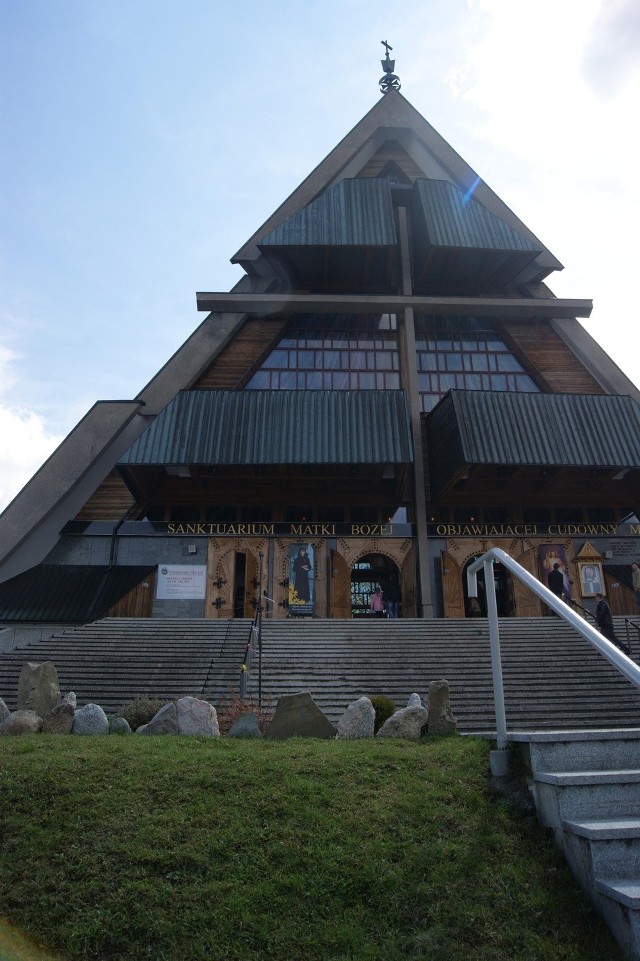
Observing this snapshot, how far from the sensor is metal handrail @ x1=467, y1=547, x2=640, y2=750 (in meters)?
3.64

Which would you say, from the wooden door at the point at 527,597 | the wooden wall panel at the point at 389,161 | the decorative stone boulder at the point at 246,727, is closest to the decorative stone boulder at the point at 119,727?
the decorative stone boulder at the point at 246,727

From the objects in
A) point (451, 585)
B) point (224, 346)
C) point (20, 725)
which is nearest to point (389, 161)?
point (224, 346)

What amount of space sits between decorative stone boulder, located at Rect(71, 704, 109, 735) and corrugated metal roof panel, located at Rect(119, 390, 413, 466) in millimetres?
12498

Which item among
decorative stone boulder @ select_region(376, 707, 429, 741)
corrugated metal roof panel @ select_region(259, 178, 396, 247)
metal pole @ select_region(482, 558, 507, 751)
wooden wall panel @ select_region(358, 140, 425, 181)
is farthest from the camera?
wooden wall panel @ select_region(358, 140, 425, 181)

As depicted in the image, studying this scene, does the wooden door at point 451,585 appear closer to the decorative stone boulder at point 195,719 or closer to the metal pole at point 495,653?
the decorative stone boulder at point 195,719

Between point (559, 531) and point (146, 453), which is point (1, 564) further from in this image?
point (559, 531)

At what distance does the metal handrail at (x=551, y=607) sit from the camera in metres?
3.64

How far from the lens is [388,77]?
29.0m

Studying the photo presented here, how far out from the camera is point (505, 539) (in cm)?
2061

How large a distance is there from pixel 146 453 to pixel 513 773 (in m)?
16.4

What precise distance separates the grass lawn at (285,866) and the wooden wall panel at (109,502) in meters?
16.4

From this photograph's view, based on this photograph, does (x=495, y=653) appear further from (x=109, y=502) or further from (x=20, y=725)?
(x=109, y=502)

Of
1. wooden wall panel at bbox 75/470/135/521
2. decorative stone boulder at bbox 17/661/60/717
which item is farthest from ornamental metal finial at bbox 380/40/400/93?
decorative stone boulder at bbox 17/661/60/717

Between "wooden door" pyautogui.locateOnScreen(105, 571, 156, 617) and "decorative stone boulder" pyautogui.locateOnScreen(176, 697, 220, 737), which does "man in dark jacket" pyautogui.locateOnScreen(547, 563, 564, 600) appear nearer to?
"wooden door" pyautogui.locateOnScreen(105, 571, 156, 617)
